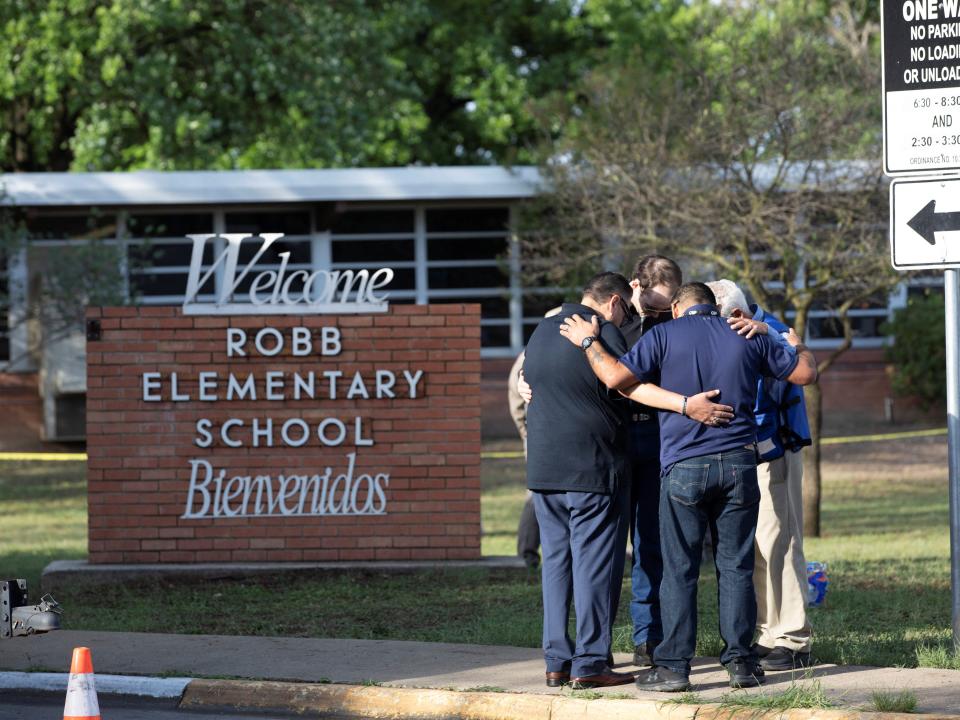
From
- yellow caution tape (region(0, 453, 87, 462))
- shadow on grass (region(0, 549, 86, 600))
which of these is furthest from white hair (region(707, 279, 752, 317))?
yellow caution tape (region(0, 453, 87, 462))

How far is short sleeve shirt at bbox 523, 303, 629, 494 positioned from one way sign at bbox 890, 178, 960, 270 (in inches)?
64.1

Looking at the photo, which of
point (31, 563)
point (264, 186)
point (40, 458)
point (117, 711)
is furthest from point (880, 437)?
point (117, 711)

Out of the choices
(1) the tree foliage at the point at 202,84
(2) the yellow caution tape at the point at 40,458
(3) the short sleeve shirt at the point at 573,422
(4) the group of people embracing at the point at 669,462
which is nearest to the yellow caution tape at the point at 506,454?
(2) the yellow caution tape at the point at 40,458

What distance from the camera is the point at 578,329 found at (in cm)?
638

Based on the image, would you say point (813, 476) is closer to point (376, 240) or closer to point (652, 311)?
point (652, 311)

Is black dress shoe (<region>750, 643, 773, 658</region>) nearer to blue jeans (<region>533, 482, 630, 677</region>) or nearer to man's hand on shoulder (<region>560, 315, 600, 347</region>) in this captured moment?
blue jeans (<region>533, 482, 630, 677</region>)

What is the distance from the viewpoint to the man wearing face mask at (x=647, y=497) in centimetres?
693

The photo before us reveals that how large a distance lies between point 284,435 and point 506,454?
35.9 ft

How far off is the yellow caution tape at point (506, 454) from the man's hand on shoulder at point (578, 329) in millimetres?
14251

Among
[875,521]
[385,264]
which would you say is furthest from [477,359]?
[385,264]

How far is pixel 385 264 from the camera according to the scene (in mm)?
24750

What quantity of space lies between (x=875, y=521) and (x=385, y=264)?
11.7m

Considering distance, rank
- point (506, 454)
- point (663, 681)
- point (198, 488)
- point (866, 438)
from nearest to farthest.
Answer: point (663, 681) < point (198, 488) < point (506, 454) < point (866, 438)

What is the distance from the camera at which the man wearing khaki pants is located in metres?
6.82
